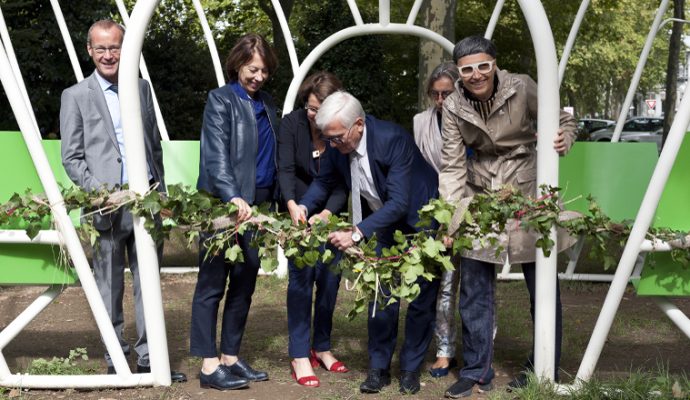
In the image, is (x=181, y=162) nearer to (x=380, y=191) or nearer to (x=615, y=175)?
(x=615, y=175)

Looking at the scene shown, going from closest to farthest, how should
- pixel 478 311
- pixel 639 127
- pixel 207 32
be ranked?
pixel 478 311 → pixel 207 32 → pixel 639 127

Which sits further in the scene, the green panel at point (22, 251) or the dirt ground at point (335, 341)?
the dirt ground at point (335, 341)

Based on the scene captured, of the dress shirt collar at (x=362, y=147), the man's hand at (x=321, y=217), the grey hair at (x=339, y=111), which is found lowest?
the man's hand at (x=321, y=217)

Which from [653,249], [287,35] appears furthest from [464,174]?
[287,35]

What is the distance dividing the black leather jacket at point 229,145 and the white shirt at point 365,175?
1.75ft

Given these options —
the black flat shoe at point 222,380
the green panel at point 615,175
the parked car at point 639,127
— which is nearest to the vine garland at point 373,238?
the black flat shoe at point 222,380

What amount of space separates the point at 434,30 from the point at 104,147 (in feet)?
25.8

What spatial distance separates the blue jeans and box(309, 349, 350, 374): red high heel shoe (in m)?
0.81

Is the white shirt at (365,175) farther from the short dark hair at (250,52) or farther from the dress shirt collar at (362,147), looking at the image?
the short dark hair at (250,52)

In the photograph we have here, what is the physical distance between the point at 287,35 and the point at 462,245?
4.33m

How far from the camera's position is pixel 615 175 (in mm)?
7363

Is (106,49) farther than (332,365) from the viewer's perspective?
No

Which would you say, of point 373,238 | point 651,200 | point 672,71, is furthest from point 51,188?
point 672,71

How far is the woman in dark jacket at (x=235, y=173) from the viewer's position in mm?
4891
